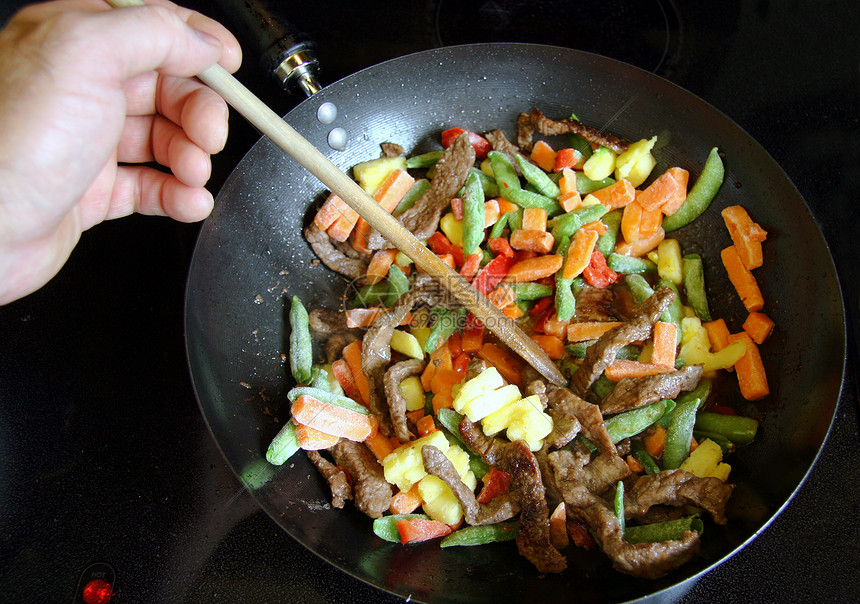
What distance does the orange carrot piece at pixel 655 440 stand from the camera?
8.17 feet

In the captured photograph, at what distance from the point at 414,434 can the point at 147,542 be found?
120cm

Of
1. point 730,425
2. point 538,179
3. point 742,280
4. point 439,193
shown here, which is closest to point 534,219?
point 538,179

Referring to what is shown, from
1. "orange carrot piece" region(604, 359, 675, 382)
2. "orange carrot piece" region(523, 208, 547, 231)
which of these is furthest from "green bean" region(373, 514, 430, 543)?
"orange carrot piece" region(523, 208, 547, 231)

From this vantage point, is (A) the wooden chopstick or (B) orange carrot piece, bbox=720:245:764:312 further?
(B) orange carrot piece, bbox=720:245:764:312

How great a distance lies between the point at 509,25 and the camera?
11.4 feet

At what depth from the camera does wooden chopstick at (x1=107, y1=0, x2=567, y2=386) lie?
73.1 inches

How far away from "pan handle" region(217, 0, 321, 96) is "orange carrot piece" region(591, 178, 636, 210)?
159cm

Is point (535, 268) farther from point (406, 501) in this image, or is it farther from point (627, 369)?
point (406, 501)

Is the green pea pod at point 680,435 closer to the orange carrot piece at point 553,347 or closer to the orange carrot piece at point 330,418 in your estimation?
the orange carrot piece at point 553,347

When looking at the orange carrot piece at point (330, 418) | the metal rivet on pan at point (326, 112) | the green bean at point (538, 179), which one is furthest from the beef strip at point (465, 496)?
the metal rivet on pan at point (326, 112)

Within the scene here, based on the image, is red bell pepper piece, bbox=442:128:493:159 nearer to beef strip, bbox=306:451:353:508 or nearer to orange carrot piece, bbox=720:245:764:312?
orange carrot piece, bbox=720:245:764:312

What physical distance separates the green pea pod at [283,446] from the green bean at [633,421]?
137cm

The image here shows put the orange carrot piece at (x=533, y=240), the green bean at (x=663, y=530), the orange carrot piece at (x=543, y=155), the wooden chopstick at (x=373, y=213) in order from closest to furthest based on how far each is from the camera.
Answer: the wooden chopstick at (x=373, y=213), the green bean at (x=663, y=530), the orange carrot piece at (x=533, y=240), the orange carrot piece at (x=543, y=155)

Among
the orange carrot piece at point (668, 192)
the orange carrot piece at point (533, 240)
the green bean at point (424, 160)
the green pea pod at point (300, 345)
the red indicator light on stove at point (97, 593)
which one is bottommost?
the red indicator light on stove at point (97, 593)
